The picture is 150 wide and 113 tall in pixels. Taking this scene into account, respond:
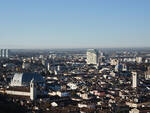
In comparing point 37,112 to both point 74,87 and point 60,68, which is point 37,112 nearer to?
Result: point 74,87

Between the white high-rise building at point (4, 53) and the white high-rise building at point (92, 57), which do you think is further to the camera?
the white high-rise building at point (4, 53)

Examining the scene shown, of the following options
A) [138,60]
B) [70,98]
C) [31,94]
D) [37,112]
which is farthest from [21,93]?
[138,60]

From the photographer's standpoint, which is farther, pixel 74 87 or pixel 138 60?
pixel 138 60

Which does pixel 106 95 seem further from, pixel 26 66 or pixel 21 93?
pixel 26 66

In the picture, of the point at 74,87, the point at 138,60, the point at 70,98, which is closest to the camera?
the point at 70,98

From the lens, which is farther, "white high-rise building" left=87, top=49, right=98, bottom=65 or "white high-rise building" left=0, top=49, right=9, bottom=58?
"white high-rise building" left=0, top=49, right=9, bottom=58

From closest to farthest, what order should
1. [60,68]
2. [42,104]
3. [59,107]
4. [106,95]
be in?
1. [59,107]
2. [42,104]
3. [106,95]
4. [60,68]

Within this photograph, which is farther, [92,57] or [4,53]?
[4,53]

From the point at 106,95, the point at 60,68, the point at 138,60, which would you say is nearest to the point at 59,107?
the point at 106,95

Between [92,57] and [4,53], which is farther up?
[92,57]
